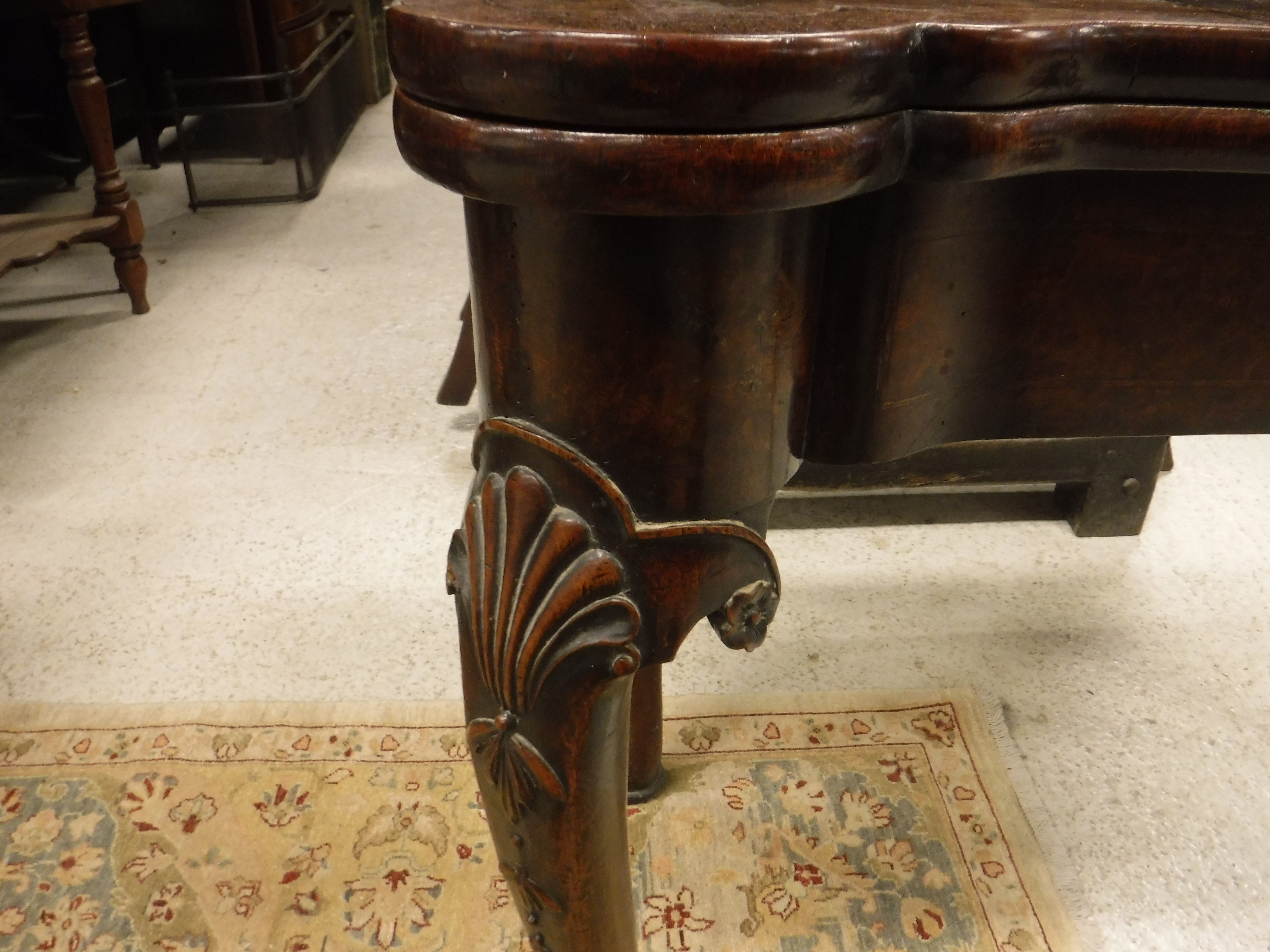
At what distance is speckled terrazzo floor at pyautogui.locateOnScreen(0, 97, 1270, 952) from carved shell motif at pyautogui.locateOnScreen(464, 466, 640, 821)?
713 mm

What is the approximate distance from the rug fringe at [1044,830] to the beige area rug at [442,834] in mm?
15

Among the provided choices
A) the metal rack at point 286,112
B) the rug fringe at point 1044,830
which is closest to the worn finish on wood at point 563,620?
the rug fringe at point 1044,830

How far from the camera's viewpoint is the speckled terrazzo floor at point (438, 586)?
1138mm

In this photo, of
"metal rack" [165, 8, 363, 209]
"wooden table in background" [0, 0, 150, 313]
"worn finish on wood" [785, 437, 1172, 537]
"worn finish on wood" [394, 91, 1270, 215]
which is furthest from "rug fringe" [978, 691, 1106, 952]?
"metal rack" [165, 8, 363, 209]

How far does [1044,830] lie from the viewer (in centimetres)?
108

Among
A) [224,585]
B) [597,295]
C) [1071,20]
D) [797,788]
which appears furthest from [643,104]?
[224,585]

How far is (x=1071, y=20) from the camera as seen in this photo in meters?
0.43

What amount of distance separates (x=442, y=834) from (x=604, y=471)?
27.1 inches

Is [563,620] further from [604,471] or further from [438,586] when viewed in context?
[438,586]

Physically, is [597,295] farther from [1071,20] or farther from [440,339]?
[440,339]

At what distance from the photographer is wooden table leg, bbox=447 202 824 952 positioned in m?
0.45

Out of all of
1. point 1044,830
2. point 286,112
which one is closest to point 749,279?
point 1044,830

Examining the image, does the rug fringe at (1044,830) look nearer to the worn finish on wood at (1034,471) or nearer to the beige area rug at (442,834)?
the beige area rug at (442,834)

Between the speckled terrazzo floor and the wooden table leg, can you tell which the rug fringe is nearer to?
the speckled terrazzo floor
